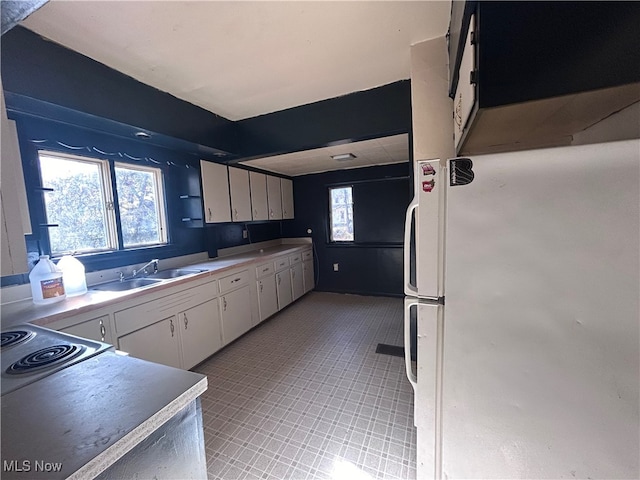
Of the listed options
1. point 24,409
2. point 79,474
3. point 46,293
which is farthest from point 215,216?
point 79,474

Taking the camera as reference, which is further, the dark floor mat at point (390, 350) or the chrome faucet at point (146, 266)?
the dark floor mat at point (390, 350)

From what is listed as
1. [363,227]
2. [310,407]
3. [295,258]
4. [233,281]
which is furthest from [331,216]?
[310,407]

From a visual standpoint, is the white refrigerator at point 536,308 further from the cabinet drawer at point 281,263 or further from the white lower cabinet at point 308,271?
the white lower cabinet at point 308,271

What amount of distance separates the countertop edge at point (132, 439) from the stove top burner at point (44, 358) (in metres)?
0.59

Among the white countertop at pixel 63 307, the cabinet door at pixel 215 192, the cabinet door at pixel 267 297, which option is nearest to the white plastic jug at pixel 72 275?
the white countertop at pixel 63 307

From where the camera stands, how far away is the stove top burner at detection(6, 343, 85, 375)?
87cm

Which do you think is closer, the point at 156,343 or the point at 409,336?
the point at 409,336

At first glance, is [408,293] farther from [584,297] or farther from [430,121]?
[430,121]

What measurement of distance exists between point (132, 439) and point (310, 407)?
58.4 inches

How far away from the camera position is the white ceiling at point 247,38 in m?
1.19

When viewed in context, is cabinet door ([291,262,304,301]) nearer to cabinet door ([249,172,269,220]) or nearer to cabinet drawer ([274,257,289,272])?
cabinet drawer ([274,257,289,272])

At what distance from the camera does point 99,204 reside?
2.13 metres

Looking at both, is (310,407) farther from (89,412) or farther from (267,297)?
(267,297)

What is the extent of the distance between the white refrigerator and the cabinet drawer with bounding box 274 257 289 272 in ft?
9.21
